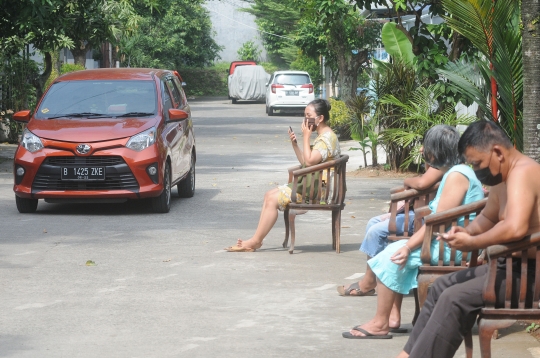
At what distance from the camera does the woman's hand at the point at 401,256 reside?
6.04 meters

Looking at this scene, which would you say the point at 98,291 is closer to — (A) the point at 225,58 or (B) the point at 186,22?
(B) the point at 186,22

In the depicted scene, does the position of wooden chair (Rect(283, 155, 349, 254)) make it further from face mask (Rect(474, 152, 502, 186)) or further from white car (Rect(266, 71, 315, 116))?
white car (Rect(266, 71, 315, 116))

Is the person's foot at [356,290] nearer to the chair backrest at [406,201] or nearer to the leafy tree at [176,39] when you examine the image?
the chair backrest at [406,201]

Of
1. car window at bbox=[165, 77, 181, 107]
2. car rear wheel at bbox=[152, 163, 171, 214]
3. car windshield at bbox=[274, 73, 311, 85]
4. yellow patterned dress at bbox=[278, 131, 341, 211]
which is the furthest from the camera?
car windshield at bbox=[274, 73, 311, 85]

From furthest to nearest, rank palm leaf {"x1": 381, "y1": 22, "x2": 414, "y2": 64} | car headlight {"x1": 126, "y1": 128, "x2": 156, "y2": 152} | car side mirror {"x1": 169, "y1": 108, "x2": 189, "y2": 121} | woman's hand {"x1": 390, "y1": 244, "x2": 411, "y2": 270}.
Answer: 1. palm leaf {"x1": 381, "y1": 22, "x2": 414, "y2": 64}
2. car side mirror {"x1": 169, "y1": 108, "x2": 189, "y2": 121}
3. car headlight {"x1": 126, "y1": 128, "x2": 156, "y2": 152}
4. woman's hand {"x1": 390, "y1": 244, "x2": 411, "y2": 270}

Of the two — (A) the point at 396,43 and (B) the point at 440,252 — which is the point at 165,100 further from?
(B) the point at 440,252

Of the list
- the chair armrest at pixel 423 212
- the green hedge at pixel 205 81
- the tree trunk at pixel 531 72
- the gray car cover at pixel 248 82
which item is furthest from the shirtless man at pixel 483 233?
the green hedge at pixel 205 81

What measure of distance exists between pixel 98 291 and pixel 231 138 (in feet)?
63.1

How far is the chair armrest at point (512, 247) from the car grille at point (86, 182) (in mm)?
7496

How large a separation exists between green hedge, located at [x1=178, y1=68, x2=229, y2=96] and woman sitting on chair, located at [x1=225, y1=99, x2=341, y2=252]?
187 feet

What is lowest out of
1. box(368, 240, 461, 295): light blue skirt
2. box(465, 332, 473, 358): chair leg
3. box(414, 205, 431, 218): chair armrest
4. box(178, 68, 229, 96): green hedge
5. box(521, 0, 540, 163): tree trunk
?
box(178, 68, 229, 96): green hedge

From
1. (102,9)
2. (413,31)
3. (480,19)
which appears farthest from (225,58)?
(480,19)

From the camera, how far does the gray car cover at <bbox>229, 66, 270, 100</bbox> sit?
166 feet

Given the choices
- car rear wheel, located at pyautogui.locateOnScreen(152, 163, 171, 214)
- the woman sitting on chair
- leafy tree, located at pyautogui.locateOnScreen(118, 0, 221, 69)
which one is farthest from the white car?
the woman sitting on chair
